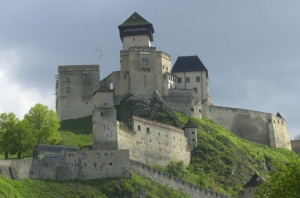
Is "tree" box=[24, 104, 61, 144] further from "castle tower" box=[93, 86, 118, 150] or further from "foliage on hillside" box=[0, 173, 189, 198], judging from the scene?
"foliage on hillside" box=[0, 173, 189, 198]

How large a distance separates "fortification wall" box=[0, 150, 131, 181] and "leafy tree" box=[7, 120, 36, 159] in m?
7.02

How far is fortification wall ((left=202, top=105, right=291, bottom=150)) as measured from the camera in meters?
118

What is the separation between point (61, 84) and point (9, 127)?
2511 cm

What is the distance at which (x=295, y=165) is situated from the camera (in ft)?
194

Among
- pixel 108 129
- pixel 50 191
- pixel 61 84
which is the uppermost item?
pixel 61 84

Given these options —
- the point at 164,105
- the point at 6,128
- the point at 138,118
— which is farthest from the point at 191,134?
the point at 6,128

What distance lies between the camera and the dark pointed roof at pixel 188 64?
120 metres

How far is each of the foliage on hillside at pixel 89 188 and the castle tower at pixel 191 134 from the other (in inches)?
663

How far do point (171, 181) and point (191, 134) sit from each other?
15.9m

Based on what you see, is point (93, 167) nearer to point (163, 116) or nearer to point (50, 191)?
point (50, 191)

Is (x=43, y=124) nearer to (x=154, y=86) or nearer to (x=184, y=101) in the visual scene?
(x=154, y=86)

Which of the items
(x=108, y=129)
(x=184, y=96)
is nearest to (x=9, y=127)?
(x=108, y=129)

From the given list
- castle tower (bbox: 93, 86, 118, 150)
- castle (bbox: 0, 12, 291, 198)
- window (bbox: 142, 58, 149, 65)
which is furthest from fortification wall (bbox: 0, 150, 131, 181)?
window (bbox: 142, 58, 149, 65)

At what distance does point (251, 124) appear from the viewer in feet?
393
